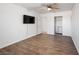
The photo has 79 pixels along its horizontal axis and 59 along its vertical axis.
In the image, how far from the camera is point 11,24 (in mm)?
4266

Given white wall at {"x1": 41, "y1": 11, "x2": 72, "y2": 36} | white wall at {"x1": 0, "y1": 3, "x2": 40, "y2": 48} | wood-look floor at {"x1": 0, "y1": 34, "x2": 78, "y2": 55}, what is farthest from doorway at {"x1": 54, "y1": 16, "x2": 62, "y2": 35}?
wood-look floor at {"x1": 0, "y1": 34, "x2": 78, "y2": 55}

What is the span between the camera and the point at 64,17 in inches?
282

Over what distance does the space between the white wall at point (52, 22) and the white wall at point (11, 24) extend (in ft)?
9.91

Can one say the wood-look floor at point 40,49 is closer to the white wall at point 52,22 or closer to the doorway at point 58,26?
the white wall at point 52,22

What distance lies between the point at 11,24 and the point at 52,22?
14.6 feet

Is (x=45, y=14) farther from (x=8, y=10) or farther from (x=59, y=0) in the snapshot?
(x=59, y=0)

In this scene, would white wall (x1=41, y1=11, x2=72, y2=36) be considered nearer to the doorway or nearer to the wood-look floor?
the doorway

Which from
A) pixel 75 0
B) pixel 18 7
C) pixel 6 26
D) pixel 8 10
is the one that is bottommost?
pixel 6 26

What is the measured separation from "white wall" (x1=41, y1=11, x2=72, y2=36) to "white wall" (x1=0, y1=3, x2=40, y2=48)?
3.02 meters

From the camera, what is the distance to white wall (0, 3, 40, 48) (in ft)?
12.2

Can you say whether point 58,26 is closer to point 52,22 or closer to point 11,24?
point 52,22

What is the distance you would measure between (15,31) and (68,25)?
417 centimetres

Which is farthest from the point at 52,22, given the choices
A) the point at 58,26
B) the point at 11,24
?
the point at 11,24

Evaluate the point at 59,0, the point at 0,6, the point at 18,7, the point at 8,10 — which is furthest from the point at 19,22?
the point at 59,0
